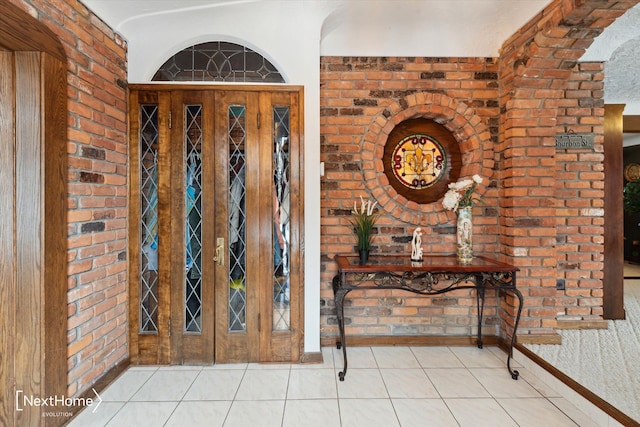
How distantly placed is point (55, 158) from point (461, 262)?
2.94 metres

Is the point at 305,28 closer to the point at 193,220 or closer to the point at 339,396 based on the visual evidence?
the point at 193,220

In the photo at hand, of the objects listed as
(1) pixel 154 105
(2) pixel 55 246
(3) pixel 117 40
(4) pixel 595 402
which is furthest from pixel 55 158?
(4) pixel 595 402

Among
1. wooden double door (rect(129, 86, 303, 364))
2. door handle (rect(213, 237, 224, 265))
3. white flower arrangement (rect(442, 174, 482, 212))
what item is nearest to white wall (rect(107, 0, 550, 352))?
wooden double door (rect(129, 86, 303, 364))

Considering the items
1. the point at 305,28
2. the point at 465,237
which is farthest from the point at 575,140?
the point at 305,28

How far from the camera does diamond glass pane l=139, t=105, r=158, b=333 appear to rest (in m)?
2.62

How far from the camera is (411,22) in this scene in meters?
2.72

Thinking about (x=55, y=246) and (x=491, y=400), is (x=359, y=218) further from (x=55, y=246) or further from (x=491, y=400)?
(x=55, y=246)

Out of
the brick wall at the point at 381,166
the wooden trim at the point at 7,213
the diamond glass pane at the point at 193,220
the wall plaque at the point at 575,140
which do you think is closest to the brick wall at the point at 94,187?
the wooden trim at the point at 7,213

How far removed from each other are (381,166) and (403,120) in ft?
1.70

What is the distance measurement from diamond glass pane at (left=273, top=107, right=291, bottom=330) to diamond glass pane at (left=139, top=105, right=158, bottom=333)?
3.36 ft

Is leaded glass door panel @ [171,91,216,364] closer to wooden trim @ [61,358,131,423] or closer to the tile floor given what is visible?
the tile floor

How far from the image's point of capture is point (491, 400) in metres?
2.14

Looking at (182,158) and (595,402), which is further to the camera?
(182,158)

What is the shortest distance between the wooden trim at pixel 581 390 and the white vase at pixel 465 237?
92 cm
